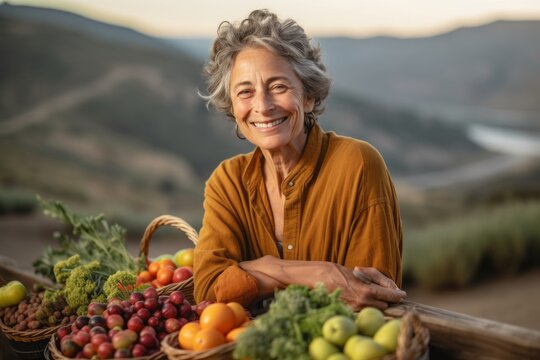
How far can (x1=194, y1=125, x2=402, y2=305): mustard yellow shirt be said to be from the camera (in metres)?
2.57

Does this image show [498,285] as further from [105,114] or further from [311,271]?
[105,114]

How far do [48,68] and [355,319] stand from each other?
2965 centimetres

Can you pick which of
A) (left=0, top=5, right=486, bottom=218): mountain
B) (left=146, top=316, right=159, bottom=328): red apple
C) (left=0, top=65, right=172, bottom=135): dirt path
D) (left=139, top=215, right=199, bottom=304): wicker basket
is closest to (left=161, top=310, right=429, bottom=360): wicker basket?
(left=146, top=316, right=159, bottom=328): red apple

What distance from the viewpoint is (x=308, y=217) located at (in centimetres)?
273

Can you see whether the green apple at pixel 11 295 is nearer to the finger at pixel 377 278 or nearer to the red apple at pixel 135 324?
the red apple at pixel 135 324

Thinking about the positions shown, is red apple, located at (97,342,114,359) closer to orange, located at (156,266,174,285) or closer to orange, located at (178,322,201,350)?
orange, located at (178,322,201,350)

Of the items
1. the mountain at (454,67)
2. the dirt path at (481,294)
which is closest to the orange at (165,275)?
the dirt path at (481,294)

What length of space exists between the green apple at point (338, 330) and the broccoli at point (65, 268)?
183 centimetres

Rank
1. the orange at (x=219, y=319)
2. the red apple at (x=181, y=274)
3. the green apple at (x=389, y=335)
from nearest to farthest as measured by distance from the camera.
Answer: the green apple at (x=389, y=335), the orange at (x=219, y=319), the red apple at (x=181, y=274)

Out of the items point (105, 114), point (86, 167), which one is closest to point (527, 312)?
point (86, 167)

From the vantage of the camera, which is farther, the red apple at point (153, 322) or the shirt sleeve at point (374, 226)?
the shirt sleeve at point (374, 226)

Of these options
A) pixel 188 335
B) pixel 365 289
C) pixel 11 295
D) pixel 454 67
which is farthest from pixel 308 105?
pixel 454 67

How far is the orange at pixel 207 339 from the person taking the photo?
1858 mm

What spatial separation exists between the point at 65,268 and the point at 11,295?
0.30m
